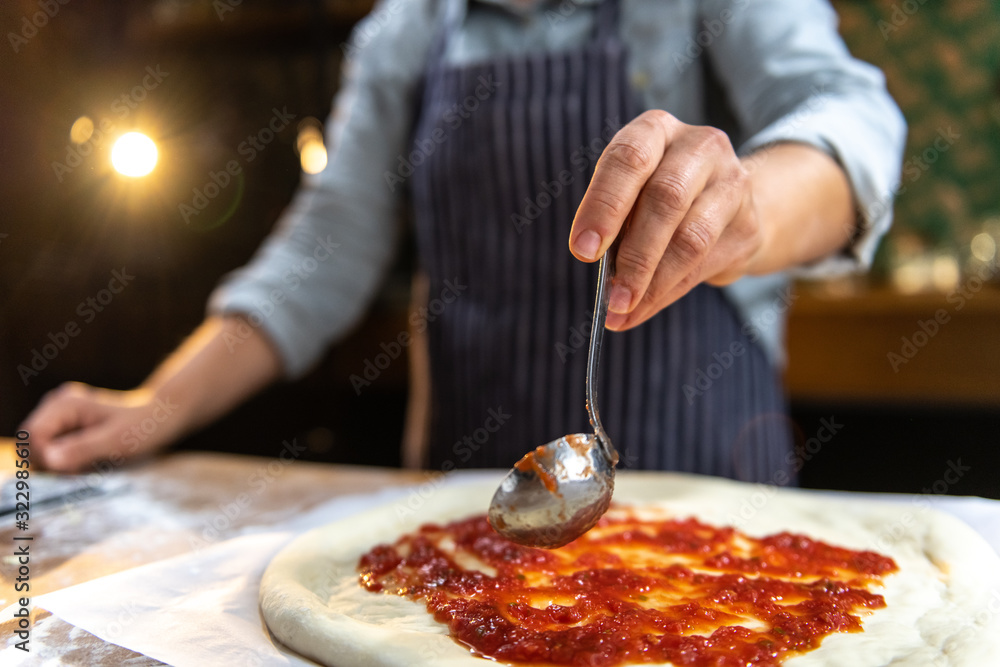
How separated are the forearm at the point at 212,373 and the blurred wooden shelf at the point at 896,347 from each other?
83.4 inches

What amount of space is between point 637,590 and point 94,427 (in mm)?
1225

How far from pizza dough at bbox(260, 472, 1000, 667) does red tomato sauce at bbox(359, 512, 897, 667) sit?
0.03m

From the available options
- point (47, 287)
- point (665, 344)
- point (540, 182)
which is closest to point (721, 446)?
point (665, 344)

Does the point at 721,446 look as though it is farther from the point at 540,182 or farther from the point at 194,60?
the point at 194,60

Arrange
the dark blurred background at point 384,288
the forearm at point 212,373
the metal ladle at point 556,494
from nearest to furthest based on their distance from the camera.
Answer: the metal ladle at point 556,494 < the forearm at point 212,373 < the dark blurred background at point 384,288

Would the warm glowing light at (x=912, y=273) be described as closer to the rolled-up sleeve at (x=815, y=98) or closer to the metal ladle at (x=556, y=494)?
the rolled-up sleeve at (x=815, y=98)

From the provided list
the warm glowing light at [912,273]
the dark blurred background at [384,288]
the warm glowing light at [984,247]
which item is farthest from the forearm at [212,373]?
the warm glowing light at [984,247]

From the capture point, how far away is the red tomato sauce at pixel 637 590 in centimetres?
76

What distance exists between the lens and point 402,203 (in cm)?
178

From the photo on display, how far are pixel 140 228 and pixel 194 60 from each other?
87 centimetres

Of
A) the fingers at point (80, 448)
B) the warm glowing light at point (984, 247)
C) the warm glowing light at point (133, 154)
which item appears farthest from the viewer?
the warm glowing light at point (984, 247)

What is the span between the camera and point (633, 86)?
1356 millimetres

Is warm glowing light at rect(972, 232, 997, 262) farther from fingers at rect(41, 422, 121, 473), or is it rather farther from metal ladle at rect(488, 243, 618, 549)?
fingers at rect(41, 422, 121, 473)

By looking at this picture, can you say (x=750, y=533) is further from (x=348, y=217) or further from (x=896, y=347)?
(x=896, y=347)
